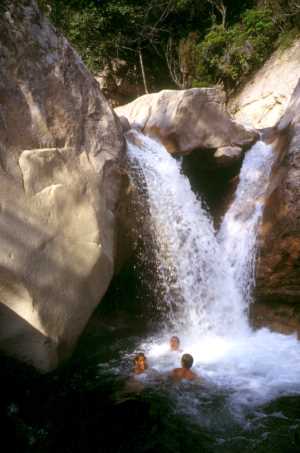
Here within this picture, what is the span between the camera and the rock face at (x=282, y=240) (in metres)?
6.35

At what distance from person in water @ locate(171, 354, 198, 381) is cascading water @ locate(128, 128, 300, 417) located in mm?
173

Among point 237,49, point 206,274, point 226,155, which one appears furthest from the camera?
point 237,49

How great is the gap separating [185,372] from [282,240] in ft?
8.85

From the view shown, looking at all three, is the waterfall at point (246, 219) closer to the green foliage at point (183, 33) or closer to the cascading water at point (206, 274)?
the cascading water at point (206, 274)

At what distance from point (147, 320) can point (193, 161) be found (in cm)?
357

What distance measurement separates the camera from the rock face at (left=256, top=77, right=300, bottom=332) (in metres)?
6.35

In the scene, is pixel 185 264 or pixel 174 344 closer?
pixel 174 344

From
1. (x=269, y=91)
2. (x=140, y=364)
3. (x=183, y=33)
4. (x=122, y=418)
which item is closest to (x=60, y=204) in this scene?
(x=140, y=364)

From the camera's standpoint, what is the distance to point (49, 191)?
522cm

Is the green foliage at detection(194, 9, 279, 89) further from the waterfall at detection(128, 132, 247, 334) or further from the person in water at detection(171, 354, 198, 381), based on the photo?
the person in water at detection(171, 354, 198, 381)

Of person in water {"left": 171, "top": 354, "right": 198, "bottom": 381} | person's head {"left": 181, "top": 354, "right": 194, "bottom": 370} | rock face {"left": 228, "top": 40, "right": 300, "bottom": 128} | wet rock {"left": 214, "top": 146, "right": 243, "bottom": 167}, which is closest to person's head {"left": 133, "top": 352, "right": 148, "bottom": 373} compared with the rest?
person in water {"left": 171, "top": 354, "right": 198, "bottom": 381}

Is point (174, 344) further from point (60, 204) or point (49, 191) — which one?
point (49, 191)

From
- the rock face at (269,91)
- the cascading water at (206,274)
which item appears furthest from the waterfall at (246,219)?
the rock face at (269,91)

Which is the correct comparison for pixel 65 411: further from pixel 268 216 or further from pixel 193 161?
pixel 193 161
